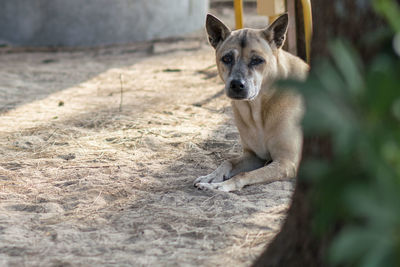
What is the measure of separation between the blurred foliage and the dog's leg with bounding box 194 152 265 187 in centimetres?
271

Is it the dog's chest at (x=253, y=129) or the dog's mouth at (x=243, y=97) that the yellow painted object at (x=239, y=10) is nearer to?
the dog's chest at (x=253, y=129)

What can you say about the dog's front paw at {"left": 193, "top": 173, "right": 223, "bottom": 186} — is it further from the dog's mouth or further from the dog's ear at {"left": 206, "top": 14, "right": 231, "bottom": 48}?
the dog's ear at {"left": 206, "top": 14, "right": 231, "bottom": 48}

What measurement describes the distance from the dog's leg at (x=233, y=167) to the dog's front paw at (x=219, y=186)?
78 millimetres

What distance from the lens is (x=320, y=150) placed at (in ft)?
6.79

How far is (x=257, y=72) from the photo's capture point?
13.9 ft

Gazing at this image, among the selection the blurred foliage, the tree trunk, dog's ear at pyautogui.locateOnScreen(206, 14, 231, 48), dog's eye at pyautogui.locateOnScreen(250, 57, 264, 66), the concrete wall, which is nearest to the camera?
the blurred foliage

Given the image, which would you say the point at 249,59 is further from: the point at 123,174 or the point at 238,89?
the point at 123,174

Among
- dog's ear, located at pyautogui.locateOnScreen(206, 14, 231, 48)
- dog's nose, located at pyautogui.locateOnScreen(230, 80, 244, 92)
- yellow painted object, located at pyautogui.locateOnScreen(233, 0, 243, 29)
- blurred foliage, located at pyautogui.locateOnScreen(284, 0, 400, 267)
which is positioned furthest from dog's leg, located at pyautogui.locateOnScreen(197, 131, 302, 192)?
blurred foliage, located at pyautogui.locateOnScreen(284, 0, 400, 267)

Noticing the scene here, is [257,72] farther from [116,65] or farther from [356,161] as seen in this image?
[116,65]

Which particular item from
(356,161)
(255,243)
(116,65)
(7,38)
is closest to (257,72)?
(255,243)

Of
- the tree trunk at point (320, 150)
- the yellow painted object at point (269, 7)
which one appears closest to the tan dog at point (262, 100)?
the yellow painted object at point (269, 7)

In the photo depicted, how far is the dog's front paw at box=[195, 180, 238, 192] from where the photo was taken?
12.3 feet

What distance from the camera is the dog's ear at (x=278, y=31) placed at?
4305 mm

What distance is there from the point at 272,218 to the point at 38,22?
7.44 m
